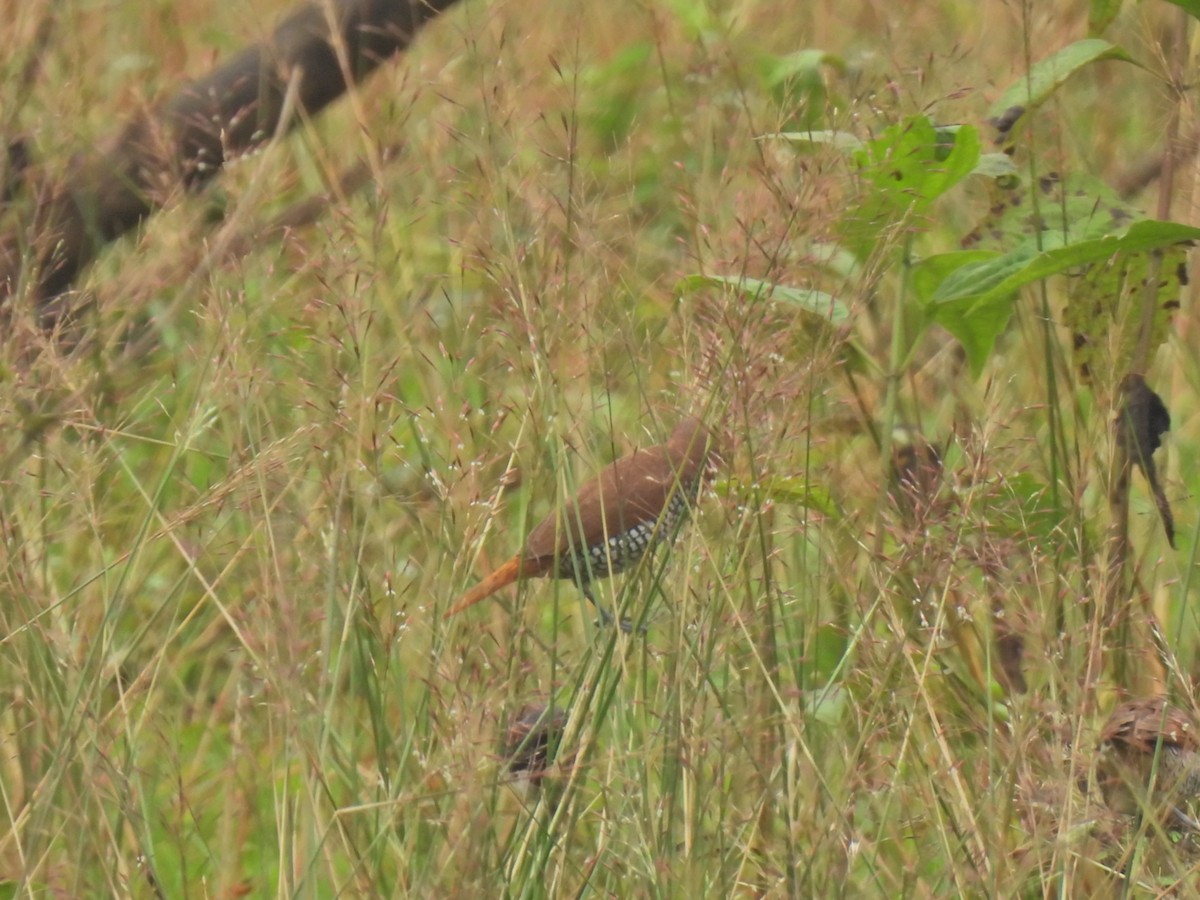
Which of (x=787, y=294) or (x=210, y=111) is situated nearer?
(x=787, y=294)

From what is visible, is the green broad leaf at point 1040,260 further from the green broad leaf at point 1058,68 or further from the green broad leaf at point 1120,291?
the green broad leaf at point 1058,68

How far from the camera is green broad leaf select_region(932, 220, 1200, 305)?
1817 mm

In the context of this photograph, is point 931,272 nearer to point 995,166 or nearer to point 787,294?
point 995,166

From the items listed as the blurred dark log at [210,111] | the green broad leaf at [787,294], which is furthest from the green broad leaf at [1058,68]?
the blurred dark log at [210,111]

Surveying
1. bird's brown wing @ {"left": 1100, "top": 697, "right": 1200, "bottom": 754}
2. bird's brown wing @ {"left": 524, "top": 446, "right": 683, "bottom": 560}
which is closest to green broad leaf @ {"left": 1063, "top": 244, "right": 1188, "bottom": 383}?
bird's brown wing @ {"left": 1100, "top": 697, "right": 1200, "bottom": 754}

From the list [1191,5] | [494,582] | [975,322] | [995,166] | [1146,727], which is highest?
[1191,5]

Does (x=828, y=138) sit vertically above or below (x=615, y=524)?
above

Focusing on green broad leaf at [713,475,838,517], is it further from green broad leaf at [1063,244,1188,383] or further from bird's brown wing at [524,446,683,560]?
green broad leaf at [1063,244,1188,383]

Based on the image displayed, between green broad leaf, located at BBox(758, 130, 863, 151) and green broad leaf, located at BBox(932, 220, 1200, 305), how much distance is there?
195 millimetres

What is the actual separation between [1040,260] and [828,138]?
0.26 m

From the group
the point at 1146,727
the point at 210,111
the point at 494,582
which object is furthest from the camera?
the point at 210,111

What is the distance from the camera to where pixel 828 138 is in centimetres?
179

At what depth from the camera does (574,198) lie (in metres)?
1.77

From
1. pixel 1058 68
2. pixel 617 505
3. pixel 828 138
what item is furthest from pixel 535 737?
pixel 1058 68
